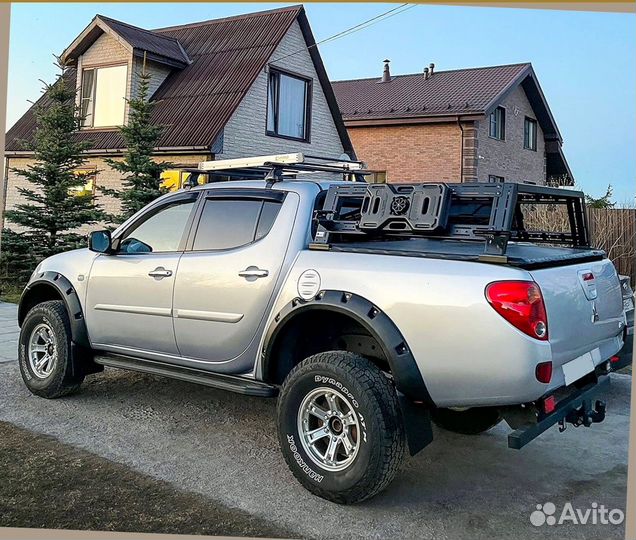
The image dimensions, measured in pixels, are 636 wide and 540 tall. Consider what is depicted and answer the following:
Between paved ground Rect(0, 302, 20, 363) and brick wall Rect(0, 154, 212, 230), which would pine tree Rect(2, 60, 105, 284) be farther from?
paved ground Rect(0, 302, 20, 363)

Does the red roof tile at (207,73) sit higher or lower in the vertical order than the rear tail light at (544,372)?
higher

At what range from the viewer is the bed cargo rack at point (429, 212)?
11.1ft

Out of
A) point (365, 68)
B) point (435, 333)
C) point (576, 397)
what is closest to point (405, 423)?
point (435, 333)

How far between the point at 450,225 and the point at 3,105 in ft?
23.3

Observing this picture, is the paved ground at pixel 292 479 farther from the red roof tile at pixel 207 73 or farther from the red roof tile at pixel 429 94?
the red roof tile at pixel 429 94

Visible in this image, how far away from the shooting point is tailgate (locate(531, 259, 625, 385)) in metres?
3.33

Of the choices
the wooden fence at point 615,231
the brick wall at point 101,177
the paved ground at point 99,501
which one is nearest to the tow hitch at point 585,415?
the paved ground at point 99,501

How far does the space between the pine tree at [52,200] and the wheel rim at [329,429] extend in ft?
33.9

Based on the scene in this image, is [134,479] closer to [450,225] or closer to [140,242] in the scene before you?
A: [140,242]

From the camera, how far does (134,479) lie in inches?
156

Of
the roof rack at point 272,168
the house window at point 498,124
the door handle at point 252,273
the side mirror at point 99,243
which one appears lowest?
the door handle at point 252,273

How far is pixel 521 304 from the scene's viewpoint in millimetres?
3180

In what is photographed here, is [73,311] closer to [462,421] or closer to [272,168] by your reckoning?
[272,168]

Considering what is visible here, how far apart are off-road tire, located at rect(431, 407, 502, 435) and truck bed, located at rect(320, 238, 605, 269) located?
1129mm
